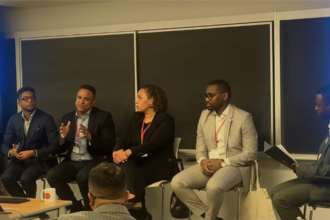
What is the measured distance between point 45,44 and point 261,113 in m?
2.57

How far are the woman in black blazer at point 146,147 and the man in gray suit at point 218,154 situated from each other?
28 cm

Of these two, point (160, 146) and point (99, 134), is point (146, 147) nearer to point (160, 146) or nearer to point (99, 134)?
point (160, 146)

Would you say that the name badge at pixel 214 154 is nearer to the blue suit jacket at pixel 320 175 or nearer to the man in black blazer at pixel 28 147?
the blue suit jacket at pixel 320 175

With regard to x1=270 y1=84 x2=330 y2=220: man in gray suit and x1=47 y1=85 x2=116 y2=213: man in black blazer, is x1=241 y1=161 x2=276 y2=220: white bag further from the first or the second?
x1=47 y1=85 x2=116 y2=213: man in black blazer

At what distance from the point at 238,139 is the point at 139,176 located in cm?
94

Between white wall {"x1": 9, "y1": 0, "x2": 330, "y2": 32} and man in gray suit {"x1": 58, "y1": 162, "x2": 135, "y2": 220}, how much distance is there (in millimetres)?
2940

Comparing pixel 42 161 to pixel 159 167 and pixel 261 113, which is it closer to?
pixel 159 167

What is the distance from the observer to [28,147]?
4.73 meters

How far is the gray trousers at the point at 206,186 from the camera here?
3.86m

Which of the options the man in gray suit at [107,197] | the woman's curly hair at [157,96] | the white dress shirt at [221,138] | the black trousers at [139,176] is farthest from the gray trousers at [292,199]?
the man in gray suit at [107,197]

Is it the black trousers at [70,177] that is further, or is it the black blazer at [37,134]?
the black blazer at [37,134]

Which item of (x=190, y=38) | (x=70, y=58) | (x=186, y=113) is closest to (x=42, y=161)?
(x=70, y=58)

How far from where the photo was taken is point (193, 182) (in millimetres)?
4004

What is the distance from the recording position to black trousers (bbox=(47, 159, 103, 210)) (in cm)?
434
